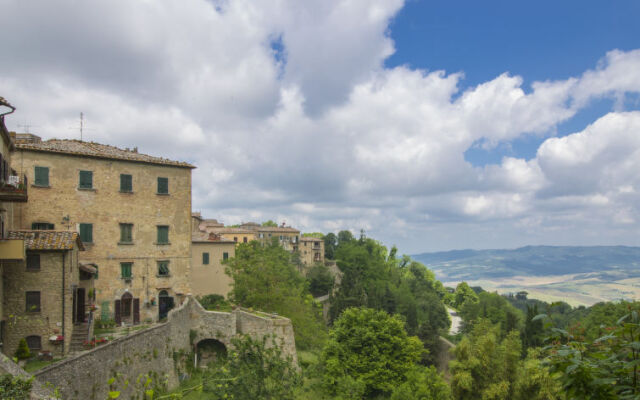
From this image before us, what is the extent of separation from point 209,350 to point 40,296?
12052mm

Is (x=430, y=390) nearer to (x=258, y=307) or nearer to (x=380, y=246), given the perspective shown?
(x=258, y=307)

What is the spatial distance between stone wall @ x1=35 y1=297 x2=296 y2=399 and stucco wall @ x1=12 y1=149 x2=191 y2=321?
15.2 ft

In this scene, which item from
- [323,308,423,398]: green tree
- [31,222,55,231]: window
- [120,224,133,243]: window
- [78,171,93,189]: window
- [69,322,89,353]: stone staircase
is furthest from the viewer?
[323,308,423,398]: green tree

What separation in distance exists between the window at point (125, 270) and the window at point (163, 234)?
2547 millimetres

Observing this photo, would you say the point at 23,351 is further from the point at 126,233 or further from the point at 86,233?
the point at 126,233

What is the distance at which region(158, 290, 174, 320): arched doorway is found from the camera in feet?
100

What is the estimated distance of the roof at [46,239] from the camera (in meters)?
18.0

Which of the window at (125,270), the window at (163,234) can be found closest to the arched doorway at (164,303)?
the window at (125,270)

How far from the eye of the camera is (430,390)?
2758 cm

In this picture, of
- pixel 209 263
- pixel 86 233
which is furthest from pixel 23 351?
pixel 209 263

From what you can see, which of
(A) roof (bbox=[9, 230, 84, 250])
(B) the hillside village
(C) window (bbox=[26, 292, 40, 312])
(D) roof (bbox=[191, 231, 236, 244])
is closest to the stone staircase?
(B) the hillside village

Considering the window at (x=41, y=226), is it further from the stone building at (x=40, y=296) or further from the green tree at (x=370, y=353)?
the green tree at (x=370, y=353)

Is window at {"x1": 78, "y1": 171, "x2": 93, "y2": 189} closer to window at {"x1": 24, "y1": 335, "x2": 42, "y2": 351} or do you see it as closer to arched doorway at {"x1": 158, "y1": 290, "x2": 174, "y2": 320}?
arched doorway at {"x1": 158, "y1": 290, "x2": 174, "y2": 320}

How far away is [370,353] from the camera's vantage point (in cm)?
3117
